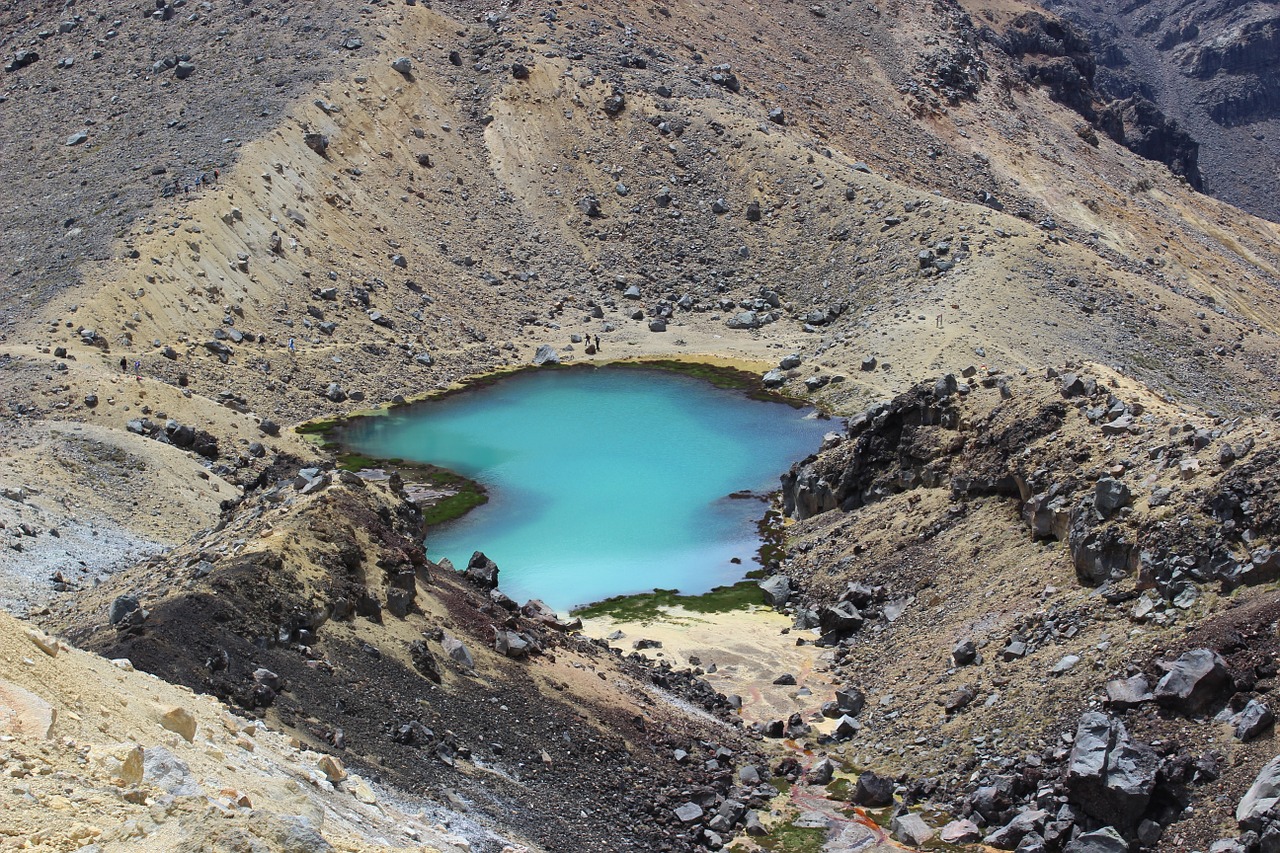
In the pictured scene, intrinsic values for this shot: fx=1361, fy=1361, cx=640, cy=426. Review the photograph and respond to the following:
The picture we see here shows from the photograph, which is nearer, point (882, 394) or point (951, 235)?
point (882, 394)

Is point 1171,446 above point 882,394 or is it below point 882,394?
below

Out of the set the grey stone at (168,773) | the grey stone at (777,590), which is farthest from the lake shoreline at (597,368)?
the grey stone at (168,773)

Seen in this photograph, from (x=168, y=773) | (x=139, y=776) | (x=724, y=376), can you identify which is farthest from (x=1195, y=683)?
(x=724, y=376)

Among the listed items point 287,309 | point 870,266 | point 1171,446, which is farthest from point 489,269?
point 1171,446

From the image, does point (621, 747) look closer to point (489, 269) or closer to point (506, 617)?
point (506, 617)

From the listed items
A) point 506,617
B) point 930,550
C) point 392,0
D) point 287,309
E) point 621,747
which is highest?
point 392,0

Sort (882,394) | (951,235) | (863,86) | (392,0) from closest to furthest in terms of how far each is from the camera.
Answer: (882,394)
(951,235)
(392,0)
(863,86)

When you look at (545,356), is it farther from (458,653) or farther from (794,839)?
→ (794,839)
